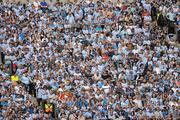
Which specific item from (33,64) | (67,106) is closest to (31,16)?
(33,64)

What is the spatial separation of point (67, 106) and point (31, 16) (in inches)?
349

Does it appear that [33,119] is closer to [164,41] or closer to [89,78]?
[89,78]

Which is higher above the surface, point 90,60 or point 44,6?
point 44,6

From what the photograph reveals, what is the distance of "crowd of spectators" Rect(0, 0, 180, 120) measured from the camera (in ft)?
182

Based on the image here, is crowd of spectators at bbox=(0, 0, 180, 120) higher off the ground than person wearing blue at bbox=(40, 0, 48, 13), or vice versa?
person wearing blue at bbox=(40, 0, 48, 13)

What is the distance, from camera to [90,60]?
59094 mm

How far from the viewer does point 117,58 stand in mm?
59500

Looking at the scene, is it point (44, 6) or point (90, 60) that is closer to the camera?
point (90, 60)

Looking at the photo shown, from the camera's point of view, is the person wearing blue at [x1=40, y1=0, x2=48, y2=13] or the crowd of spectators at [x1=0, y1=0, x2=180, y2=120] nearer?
the crowd of spectators at [x1=0, y1=0, x2=180, y2=120]

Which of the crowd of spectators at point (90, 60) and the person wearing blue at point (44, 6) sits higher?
the person wearing blue at point (44, 6)

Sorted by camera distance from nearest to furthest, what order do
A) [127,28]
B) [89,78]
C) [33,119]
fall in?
[33,119], [89,78], [127,28]

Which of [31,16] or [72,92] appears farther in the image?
[31,16]

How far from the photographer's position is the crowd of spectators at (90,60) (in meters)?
55.3

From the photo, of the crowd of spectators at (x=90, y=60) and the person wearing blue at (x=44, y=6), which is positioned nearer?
the crowd of spectators at (x=90, y=60)
